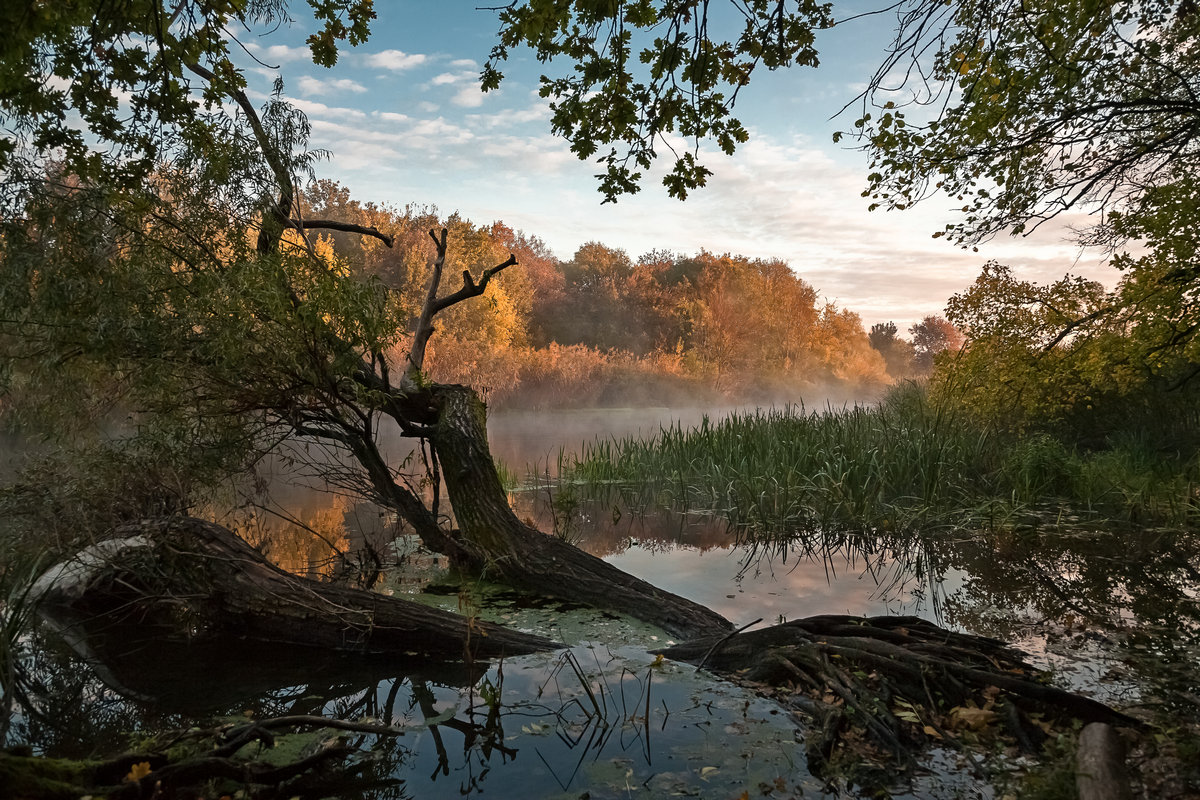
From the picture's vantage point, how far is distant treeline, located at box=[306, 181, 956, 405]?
29281 millimetres

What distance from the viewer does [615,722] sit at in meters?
3.38

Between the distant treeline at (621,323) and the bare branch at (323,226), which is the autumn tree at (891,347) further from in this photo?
the bare branch at (323,226)

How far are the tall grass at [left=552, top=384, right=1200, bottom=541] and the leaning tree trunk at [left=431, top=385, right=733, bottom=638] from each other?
2663 millimetres

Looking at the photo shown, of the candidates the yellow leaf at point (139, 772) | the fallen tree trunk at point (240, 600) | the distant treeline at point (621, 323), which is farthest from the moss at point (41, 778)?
the distant treeline at point (621, 323)

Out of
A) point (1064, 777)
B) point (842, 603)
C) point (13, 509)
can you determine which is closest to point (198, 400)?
point (13, 509)

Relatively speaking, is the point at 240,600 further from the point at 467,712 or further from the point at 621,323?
the point at 621,323

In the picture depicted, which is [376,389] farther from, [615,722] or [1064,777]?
[1064,777]

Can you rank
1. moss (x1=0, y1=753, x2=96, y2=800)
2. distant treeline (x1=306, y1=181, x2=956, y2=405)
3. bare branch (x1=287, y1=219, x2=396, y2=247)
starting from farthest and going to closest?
distant treeline (x1=306, y1=181, x2=956, y2=405)
bare branch (x1=287, y1=219, x2=396, y2=247)
moss (x1=0, y1=753, x2=96, y2=800)

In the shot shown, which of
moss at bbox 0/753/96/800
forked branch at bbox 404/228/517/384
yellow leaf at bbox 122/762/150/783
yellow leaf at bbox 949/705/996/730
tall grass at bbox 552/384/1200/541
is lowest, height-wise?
yellow leaf at bbox 122/762/150/783

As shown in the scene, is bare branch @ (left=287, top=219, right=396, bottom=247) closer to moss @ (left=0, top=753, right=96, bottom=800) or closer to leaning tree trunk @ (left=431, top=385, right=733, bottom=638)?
leaning tree trunk @ (left=431, top=385, right=733, bottom=638)

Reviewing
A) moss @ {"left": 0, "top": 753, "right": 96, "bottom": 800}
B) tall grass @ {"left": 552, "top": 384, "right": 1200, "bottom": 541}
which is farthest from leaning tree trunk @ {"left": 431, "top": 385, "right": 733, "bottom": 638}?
moss @ {"left": 0, "top": 753, "right": 96, "bottom": 800}

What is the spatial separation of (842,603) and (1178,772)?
8.83 feet

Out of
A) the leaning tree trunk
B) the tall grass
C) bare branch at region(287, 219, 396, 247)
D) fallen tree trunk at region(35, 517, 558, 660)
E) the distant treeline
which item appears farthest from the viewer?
the distant treeline

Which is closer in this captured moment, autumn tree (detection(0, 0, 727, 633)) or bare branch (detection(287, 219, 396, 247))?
autumn tree (detection(0, 0, 727, 633))
